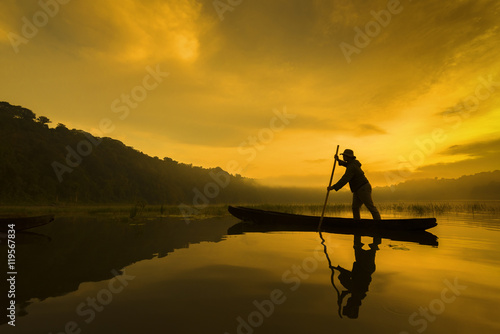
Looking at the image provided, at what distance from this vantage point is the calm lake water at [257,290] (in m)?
2.42

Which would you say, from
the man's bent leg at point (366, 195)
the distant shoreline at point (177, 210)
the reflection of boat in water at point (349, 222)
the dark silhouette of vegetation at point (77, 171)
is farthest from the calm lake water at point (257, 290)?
the dark silhouette of vegetation at point (77, 171)

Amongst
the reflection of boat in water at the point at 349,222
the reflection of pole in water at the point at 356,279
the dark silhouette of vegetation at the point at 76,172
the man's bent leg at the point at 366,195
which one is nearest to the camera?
the reflection of pole in water at the point at 356,279

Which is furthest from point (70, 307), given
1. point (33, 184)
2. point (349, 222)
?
point (33, 184)

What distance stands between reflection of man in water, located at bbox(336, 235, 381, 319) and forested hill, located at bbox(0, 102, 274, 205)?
52.4 m

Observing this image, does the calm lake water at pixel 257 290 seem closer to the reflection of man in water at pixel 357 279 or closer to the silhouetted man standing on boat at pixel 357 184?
the reflection of man in water at pixel 357 279

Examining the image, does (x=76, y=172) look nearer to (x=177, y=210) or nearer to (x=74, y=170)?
(x=74, y=170)

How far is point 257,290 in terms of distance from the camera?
10.9ft

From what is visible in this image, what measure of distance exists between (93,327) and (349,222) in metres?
8.82

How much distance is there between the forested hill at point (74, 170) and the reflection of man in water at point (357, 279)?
172 feet

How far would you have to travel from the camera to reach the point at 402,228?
911 centimetres

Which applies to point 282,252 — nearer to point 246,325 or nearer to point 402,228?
point 246,325

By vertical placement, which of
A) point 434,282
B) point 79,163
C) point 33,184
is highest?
point 79,163

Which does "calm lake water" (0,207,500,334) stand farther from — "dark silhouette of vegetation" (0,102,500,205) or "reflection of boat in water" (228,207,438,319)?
"dark silhouette of vegetation" (0,102,500,205)

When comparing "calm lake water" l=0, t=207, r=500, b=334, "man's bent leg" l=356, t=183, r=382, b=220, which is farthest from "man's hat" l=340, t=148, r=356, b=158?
"calm lake water" l=0, t=207, r=500, b=334
